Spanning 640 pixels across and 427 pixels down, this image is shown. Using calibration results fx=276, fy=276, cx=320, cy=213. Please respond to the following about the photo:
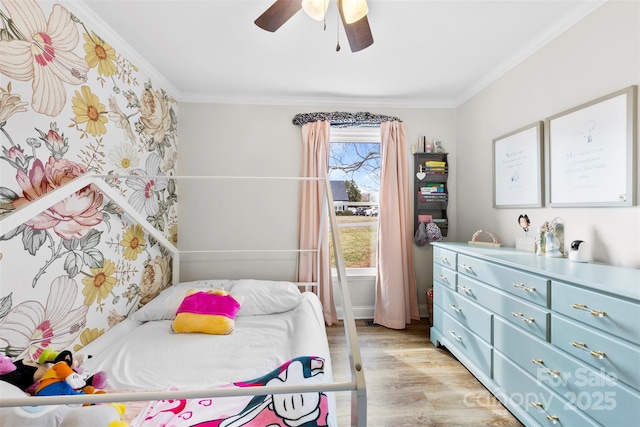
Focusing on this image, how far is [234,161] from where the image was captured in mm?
2926

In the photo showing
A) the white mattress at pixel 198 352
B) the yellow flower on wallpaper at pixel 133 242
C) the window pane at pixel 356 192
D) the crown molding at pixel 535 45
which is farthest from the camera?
the window pane at pixel 356 192

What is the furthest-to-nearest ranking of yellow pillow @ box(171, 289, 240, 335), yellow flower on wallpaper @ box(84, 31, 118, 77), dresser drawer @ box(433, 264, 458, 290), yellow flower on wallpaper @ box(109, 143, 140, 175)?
dresser drawer @ box(433, 264, 458, 290), yellow flower on wallpaper @ box(109, 143, 140, 175), yellow pillow @ box(171, 289, 240, 335), yellow flower on wallpaper @ box(84, 31, 118, 77)

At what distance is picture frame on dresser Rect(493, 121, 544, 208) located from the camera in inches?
78.5

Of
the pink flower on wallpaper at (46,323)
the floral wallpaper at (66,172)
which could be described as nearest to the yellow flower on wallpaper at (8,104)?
the floral wallpaper at (66,172)

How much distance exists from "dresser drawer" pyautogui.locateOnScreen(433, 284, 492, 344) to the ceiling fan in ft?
6.38

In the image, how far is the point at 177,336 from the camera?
1.81m

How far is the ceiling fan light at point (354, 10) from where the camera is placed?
137cm

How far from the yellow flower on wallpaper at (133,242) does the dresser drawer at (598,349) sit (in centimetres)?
274

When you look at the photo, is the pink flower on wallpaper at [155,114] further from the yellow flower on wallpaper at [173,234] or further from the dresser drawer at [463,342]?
the dresser drawer at [463,342]

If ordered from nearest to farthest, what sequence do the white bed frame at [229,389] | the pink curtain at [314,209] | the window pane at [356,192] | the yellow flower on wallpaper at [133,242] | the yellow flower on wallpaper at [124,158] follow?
the white bed frame at [229,389]
the yellow flower on wallpaper at [124,158]
the yellow flower on wallpaper at [133,242]
the pink curtain at [314,209]
the window pane at [356,192]

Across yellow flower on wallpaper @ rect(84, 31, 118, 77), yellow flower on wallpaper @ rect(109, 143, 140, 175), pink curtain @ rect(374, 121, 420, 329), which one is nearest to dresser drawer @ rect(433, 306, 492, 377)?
pink curtain @ rect(374, 121, 420, 329)

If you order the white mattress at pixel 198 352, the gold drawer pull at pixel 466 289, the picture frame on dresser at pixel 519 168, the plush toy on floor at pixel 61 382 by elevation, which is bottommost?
the white mattress at pixel 198 352

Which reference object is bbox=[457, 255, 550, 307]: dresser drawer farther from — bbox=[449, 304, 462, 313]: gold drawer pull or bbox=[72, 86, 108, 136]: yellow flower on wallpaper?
bbox=[72, 86, 108, 136]: yellow flower on wallpaper

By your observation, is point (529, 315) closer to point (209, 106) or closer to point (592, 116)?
point (592, 116)
